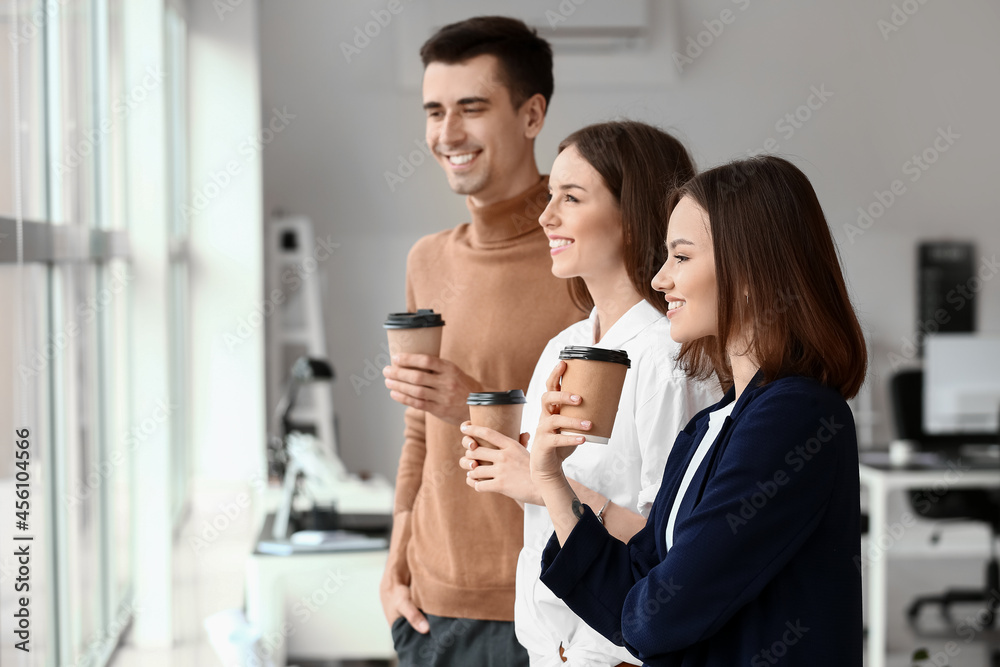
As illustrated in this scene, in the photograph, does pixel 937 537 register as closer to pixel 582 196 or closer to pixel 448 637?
pixel 448 637

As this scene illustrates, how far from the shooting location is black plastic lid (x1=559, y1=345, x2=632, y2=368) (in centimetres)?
107

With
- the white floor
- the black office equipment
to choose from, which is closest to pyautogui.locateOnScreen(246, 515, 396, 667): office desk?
the white floor

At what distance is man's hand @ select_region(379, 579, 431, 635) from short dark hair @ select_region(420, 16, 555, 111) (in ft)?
2.96

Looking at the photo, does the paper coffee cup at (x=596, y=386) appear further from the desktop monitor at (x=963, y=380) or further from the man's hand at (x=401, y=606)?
the desktop monitor at (x=963, y=380)

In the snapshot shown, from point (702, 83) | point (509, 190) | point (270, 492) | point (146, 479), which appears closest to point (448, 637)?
point (509, 190)

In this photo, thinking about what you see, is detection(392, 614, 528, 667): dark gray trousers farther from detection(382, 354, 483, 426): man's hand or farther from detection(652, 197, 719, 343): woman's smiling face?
detection(652, 197, 719, 343): woman's smiling face

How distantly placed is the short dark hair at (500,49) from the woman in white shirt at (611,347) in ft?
1.09

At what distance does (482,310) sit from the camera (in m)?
1.62

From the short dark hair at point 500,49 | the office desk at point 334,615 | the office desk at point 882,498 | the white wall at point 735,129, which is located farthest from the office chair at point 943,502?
the short dark hair at point 500,49

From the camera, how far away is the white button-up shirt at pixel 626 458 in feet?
3.90

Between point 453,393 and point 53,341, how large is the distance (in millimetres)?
914

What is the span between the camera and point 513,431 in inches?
48.2

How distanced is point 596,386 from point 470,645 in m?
0.69

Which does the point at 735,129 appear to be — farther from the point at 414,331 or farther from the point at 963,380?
the point at 414,331
